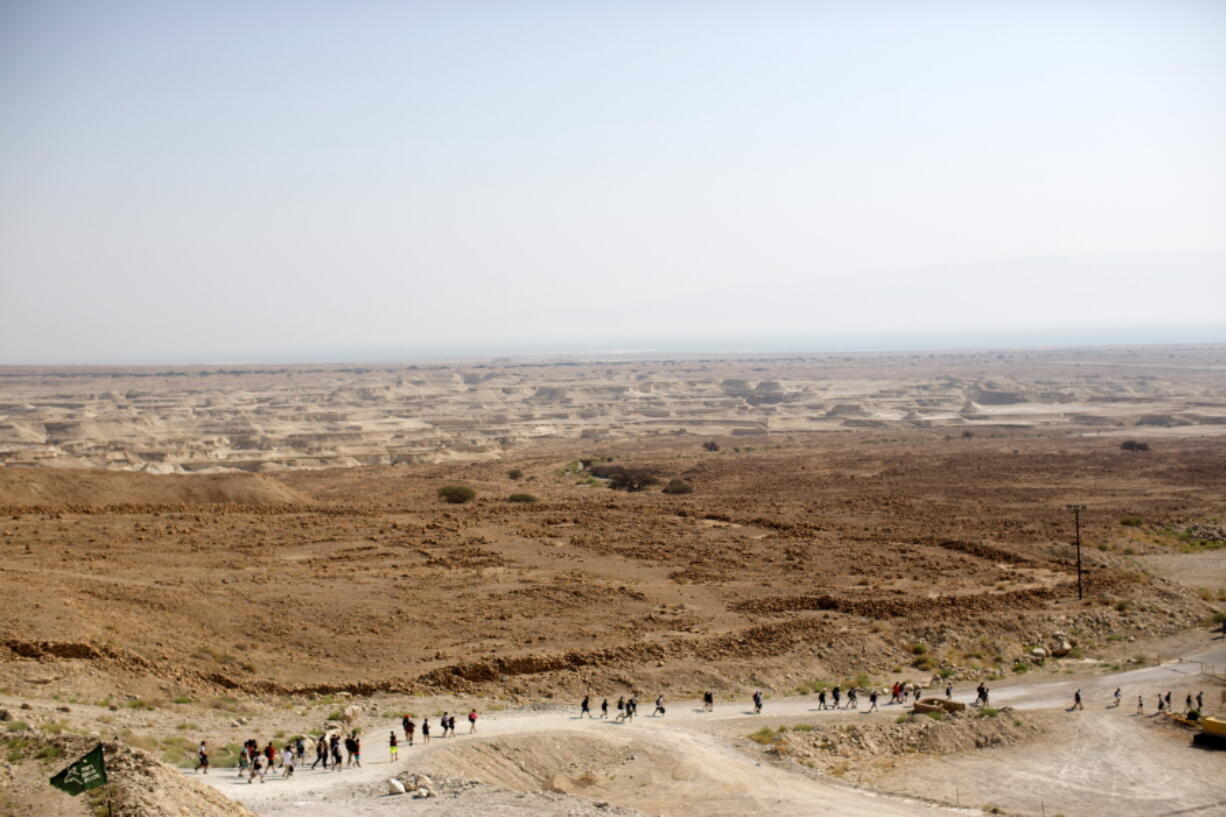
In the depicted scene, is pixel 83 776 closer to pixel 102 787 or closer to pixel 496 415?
pixel 102 787

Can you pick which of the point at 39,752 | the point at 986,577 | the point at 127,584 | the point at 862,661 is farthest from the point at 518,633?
the point at 986,577

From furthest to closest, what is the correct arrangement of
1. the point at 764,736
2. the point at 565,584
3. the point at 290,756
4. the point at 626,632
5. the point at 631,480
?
the point at 631,480, the point at 565,584, the point at 626,632, the point at 764,736, the point at 290,756

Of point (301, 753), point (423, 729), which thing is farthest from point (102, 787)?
point (423, 729)

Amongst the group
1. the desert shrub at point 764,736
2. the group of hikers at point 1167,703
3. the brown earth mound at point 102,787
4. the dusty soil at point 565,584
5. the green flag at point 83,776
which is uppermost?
the green flag at point 83,776

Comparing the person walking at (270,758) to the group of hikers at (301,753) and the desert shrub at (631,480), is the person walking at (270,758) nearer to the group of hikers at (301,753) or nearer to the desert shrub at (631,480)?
the group of hikers at (301,753)

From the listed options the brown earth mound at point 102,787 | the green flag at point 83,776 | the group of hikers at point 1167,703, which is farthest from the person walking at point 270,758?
the group of hikers at point 1167,703

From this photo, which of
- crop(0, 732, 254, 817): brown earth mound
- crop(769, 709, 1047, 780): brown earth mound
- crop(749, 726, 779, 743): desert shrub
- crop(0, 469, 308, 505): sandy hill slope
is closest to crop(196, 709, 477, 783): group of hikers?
crop(0, 732, 254, 817): brown earth mound
